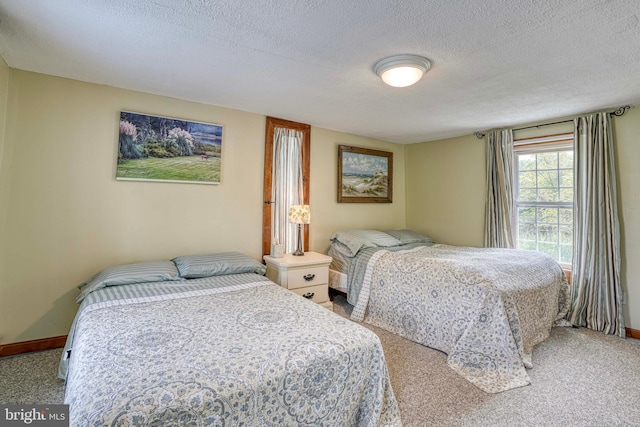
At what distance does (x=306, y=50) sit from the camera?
1.83 meters

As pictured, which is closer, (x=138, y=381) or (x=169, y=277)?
(x=138, y=381)

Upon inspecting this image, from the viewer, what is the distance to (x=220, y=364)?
112 cm

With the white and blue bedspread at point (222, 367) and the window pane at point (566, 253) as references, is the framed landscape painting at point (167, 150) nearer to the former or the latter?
the white and blue bedspread at point (222, 367)

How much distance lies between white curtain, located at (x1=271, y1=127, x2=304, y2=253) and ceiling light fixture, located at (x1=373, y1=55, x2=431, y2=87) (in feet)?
4.89

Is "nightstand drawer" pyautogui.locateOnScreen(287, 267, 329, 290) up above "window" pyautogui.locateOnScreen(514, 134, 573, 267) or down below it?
below

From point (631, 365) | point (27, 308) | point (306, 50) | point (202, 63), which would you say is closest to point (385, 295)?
point (631, 365)

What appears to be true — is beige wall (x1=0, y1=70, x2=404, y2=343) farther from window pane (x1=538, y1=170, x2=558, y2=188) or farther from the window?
window pane (x1=538, y1=170, x2=558, y2=188)

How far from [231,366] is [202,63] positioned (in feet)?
6.30

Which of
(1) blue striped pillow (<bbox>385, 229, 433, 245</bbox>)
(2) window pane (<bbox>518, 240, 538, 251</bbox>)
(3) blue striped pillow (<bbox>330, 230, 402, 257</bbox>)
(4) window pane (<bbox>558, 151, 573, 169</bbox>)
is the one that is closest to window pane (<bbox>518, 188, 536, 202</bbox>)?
(4) window pane (<bbox>558, 151, 573, 169</bbox>)

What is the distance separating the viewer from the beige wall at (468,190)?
2705mm

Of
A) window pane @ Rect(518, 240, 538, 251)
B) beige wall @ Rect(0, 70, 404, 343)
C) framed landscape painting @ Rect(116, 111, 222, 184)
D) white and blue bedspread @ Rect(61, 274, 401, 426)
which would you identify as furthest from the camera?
window pane @ Rect(518, 240, 538, 251)

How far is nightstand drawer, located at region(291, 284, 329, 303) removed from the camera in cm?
278

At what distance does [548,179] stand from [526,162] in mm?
300

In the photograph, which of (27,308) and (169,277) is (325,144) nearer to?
(169,277)
